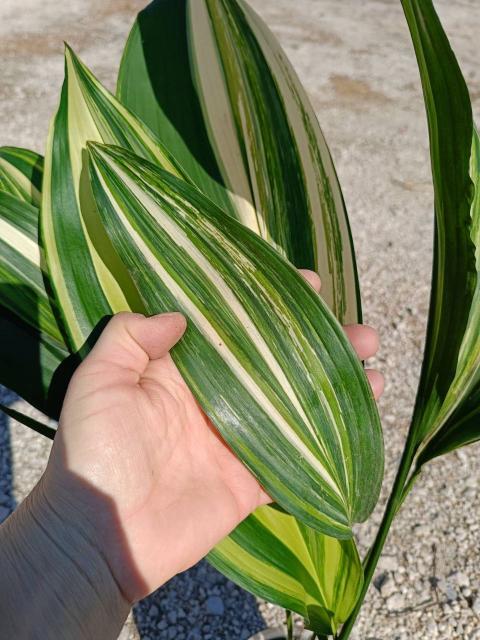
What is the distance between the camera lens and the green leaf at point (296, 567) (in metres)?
0.67

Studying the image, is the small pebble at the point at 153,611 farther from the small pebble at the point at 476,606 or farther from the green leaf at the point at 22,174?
the green leaf at the point at 22,174

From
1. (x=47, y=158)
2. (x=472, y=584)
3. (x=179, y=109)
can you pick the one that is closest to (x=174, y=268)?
(x=47, y=158)

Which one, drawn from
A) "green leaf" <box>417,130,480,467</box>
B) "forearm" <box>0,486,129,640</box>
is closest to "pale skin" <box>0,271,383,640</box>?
"forearm" <box>0,486,129,640</box>

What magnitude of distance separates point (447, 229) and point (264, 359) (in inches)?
7.3

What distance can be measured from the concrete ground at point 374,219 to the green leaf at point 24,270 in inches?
31.2

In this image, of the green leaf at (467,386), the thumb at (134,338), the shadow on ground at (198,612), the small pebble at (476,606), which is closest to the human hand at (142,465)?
the thumb at (134,338)

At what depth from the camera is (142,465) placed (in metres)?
0.63

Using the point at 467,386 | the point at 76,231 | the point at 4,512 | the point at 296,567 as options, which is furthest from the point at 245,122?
the point at 4,512

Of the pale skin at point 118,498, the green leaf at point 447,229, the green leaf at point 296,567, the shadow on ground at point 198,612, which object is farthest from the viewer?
the shadow on ground at point 198,612

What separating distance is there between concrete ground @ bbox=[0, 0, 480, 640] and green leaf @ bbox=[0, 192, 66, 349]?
79 cm

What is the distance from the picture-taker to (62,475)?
58 cm

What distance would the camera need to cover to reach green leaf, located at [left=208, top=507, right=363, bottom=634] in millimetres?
666

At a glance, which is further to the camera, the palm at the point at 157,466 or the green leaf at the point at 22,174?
the green leaf at the point at 22,174

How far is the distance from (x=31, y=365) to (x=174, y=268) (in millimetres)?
166
